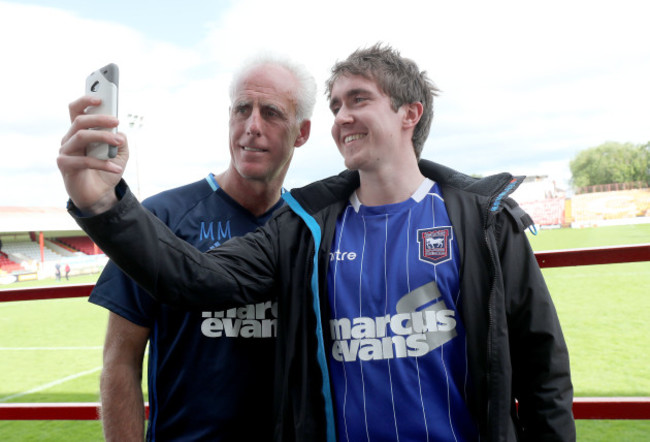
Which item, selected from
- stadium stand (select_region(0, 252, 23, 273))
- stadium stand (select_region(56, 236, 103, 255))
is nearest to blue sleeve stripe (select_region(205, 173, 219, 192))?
stadium stand (select_region(0, 252, 23, 273))

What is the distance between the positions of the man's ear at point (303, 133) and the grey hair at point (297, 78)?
2 cm

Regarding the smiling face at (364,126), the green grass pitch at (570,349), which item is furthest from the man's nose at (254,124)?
the green grass pitch at (570,349)

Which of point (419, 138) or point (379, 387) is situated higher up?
point (419, 138)

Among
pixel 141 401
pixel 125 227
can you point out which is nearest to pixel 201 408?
pixel 141 401

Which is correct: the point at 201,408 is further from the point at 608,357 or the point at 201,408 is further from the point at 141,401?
the point at 608,357

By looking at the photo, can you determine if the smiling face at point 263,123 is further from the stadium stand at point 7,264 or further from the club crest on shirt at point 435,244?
the stadium stand at point 7,264

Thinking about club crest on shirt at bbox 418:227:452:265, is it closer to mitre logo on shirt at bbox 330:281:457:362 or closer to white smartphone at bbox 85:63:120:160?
mitre logo on shirt at bbox 330:281:457:362

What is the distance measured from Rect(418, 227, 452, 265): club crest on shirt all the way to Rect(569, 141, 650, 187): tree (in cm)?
8140

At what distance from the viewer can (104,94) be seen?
1001 millimetres

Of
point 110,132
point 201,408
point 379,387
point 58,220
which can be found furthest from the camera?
point 58,220

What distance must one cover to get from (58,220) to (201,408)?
38.4m

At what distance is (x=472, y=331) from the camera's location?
1.38 metres

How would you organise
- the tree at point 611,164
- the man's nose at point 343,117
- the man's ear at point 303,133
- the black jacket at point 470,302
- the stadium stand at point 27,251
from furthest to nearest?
the tree at point 611,164, the stadium stand at point 27,251, the man's ear at point 303,133, the man's nose at point 343,117, the black jacket at point 470,302

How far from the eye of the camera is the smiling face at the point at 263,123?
1686mm
